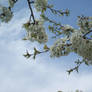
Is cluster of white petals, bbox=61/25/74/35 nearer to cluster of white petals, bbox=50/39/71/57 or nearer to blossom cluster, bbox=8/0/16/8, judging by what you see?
cluster of white petals, bbox=50/39/71/57

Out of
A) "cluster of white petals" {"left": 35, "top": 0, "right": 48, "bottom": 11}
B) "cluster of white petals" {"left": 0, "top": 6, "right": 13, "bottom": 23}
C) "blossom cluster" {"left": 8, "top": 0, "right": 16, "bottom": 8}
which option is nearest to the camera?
"cluster of white petals" {"left": 0, "top": 6, "right": 13, "bottom": 23}

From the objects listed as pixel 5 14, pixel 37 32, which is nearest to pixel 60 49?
pixel 37 32

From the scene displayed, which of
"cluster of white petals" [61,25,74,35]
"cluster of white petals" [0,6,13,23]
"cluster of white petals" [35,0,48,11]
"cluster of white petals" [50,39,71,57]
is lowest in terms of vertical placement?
"cluster of white petals" [50,39,71,57]

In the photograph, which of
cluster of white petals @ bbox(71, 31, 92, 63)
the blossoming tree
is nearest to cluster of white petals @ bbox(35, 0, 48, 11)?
the blossoming tree

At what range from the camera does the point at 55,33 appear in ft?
24.6

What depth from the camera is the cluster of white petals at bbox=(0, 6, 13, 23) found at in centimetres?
643

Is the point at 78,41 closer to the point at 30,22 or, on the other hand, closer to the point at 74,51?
the point at 74,51

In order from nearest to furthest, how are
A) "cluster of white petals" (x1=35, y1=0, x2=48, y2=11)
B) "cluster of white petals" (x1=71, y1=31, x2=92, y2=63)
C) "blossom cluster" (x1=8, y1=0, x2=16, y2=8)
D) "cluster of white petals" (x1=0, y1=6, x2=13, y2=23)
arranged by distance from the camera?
"cluster of white petals" (x1=71, y1=31, x2=92, y2=63) < "cluster of white petals" (x1=0, y1=6, x2=13, y2=23) < "blossom cluster" (x1=8, y1=0, x2=16, y2=8) < "cluster of white petals" (x1=35, y1=0, x2=48, y2=11)

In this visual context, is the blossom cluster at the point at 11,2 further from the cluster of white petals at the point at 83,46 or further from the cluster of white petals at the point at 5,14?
the cluster of white petals at the point at 83,46

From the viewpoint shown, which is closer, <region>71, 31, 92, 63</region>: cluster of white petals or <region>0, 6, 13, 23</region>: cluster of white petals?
<region>71, 31, 92, 63</region>: cluster of white petals

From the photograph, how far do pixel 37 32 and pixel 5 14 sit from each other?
97 cm

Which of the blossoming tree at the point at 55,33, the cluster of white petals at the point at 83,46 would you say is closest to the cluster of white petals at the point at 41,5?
the blossoming tree at the point at 55,33

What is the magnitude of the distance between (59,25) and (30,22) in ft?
3.00

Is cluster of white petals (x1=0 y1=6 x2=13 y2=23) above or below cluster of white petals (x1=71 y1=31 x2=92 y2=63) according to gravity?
above
